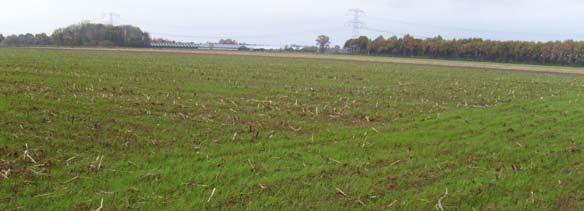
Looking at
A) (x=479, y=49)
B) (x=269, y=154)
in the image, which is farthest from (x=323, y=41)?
(x=269, y=154)

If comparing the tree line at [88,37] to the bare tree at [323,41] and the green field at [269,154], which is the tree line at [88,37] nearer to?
the bare tree at [323,41]

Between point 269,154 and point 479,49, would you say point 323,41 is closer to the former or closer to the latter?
point 479,49

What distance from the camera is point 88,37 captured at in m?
127

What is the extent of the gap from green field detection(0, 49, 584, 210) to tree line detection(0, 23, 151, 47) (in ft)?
372

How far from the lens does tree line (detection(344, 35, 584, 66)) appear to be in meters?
100

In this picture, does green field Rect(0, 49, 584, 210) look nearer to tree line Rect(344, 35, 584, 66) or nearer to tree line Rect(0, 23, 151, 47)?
tree line Rect(344, 35, 584, 66)

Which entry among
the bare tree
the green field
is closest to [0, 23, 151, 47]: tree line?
the bare tree

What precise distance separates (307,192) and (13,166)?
4677 millimetres

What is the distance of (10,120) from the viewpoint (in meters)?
11.2

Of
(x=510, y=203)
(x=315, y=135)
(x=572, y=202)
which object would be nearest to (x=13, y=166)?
(x=315, y=135)

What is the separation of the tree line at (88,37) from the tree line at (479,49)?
55944 mm

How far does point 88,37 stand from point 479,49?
295 feet

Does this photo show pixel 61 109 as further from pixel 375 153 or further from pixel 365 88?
pixel 365 88

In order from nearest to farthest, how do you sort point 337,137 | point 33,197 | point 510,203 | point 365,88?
point 33,197, point 510,203, point 337,137, point 365,88
